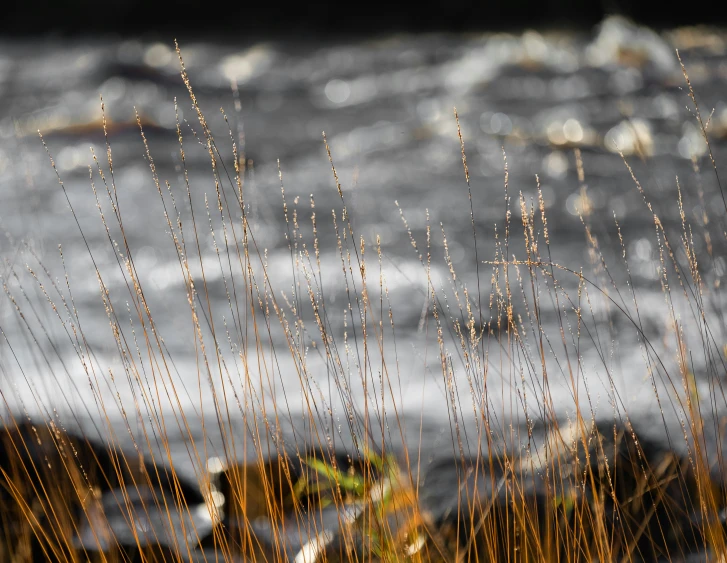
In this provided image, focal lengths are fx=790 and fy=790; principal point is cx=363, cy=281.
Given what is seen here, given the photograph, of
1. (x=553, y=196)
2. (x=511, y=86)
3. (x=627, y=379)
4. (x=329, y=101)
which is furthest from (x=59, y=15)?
(x=627, y=379)

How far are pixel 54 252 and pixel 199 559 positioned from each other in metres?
2.19

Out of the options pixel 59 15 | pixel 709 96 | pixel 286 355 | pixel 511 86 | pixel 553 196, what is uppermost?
pixel 59 15

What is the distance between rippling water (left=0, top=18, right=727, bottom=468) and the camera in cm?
304

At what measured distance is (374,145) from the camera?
162 inches

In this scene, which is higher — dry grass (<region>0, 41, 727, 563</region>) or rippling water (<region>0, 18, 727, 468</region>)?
rippling water (<region>0, 18, 727, 468</region>)

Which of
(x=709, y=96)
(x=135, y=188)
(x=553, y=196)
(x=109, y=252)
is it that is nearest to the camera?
(x=109, y=252)

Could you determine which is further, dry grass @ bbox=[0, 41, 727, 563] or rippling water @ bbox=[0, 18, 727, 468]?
rippling water @ bbox=[0, 18, 727, 468]

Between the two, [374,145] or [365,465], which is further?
[374,145]

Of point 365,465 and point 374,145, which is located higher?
point 374,145

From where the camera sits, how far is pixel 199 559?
1451 mm

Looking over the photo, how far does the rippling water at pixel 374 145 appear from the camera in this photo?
9.96 feet

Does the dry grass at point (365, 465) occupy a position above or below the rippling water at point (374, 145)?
below

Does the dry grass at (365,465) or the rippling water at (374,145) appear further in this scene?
the rippling water at (374,145)

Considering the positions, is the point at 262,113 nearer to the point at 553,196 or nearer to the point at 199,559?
the point at 553,196
